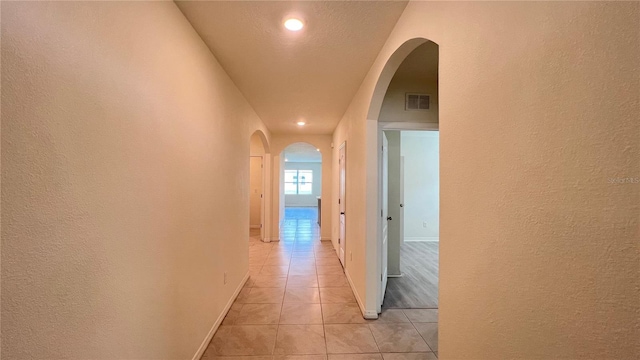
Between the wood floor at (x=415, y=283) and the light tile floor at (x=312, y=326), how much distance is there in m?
0.17

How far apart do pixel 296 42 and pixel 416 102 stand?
5.03ft

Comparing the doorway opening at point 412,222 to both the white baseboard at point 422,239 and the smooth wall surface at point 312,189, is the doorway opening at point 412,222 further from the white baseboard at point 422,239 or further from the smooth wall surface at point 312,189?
the smooth wall surface at point 312,189

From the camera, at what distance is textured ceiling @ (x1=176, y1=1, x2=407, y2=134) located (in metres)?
1.56

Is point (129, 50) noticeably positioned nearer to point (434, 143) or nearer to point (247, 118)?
point (247, 118)

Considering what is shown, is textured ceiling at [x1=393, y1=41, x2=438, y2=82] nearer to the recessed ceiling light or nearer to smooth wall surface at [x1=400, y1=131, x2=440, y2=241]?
the recessed ceiling light

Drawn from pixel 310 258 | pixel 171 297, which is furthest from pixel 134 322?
pixel 310 258

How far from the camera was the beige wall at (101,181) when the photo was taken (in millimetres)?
714

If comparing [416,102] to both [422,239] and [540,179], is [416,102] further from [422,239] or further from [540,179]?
[422,239]

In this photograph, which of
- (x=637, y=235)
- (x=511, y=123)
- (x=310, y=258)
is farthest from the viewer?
(x=310, y=258)

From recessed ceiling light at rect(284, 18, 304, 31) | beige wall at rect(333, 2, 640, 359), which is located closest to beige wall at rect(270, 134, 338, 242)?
recessed ceiling light at rect(284, 18, 304, 31)

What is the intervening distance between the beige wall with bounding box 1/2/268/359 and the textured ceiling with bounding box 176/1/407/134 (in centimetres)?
20

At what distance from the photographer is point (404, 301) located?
292 centimetres

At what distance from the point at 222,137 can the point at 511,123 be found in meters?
2.22

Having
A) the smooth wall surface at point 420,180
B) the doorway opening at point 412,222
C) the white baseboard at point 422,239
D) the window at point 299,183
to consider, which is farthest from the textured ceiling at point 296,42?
the window at point 299,183
